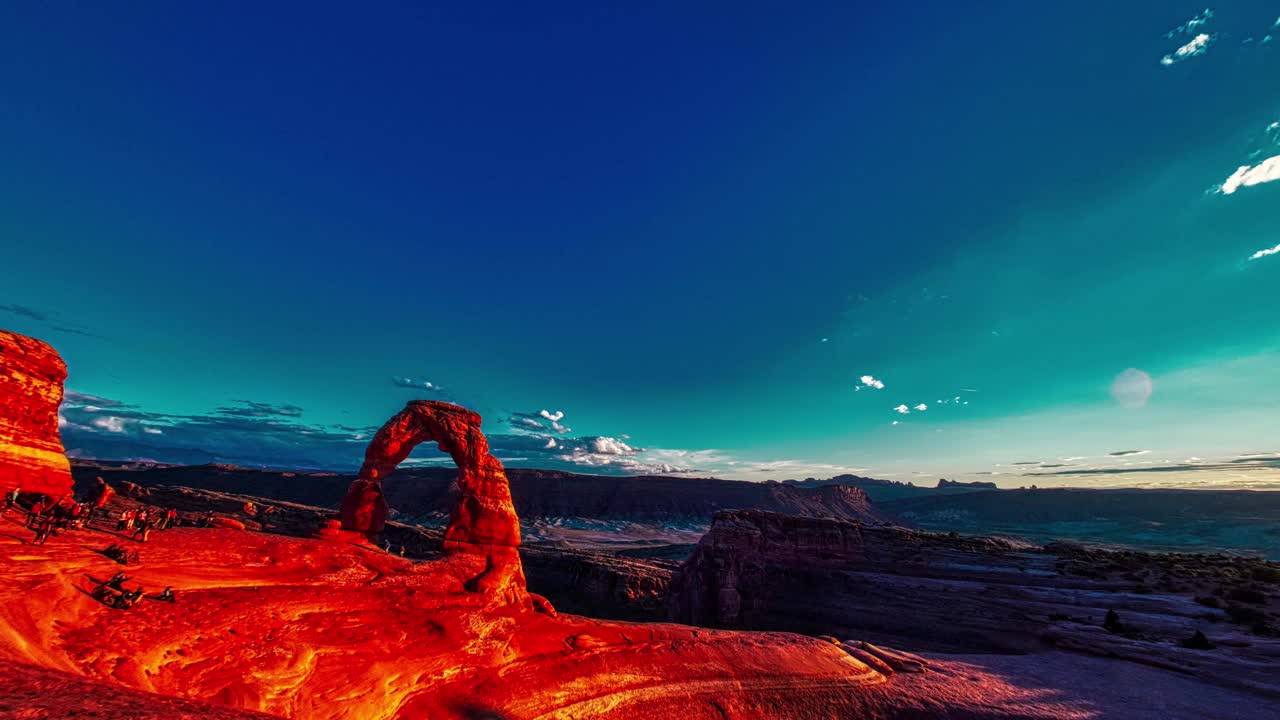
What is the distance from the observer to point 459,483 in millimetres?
21281

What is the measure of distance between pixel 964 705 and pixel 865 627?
17.0m

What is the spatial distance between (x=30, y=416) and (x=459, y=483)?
533 inches

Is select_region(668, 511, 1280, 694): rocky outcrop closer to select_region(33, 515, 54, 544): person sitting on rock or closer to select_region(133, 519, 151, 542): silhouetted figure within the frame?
select_region(133, 519, 151, 542): silhouetted figure

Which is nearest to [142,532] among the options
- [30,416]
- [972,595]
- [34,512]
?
[34,512]

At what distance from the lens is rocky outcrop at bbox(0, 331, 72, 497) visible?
1427 cm

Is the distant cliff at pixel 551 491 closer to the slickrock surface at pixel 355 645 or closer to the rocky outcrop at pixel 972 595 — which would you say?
the rocky outcrop at pixel 972 595

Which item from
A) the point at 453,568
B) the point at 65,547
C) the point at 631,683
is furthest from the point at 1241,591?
the point at 65,547

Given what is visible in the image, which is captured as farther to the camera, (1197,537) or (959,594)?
(1197,537)

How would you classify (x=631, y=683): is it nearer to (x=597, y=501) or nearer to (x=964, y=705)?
(x=964, y=705)

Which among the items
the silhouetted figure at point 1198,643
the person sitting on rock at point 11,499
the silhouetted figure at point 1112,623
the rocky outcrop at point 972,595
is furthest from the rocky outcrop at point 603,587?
the person sitting on rock at point 11,499

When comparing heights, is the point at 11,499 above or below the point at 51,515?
above

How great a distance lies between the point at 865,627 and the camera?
32.6 m

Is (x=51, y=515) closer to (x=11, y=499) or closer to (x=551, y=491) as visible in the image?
(x=11, y=499)

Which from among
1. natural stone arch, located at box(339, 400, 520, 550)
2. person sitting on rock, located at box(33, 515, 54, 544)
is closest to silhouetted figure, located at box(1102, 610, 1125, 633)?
natural stone arch, located at box(339, 400, 520, 550)
